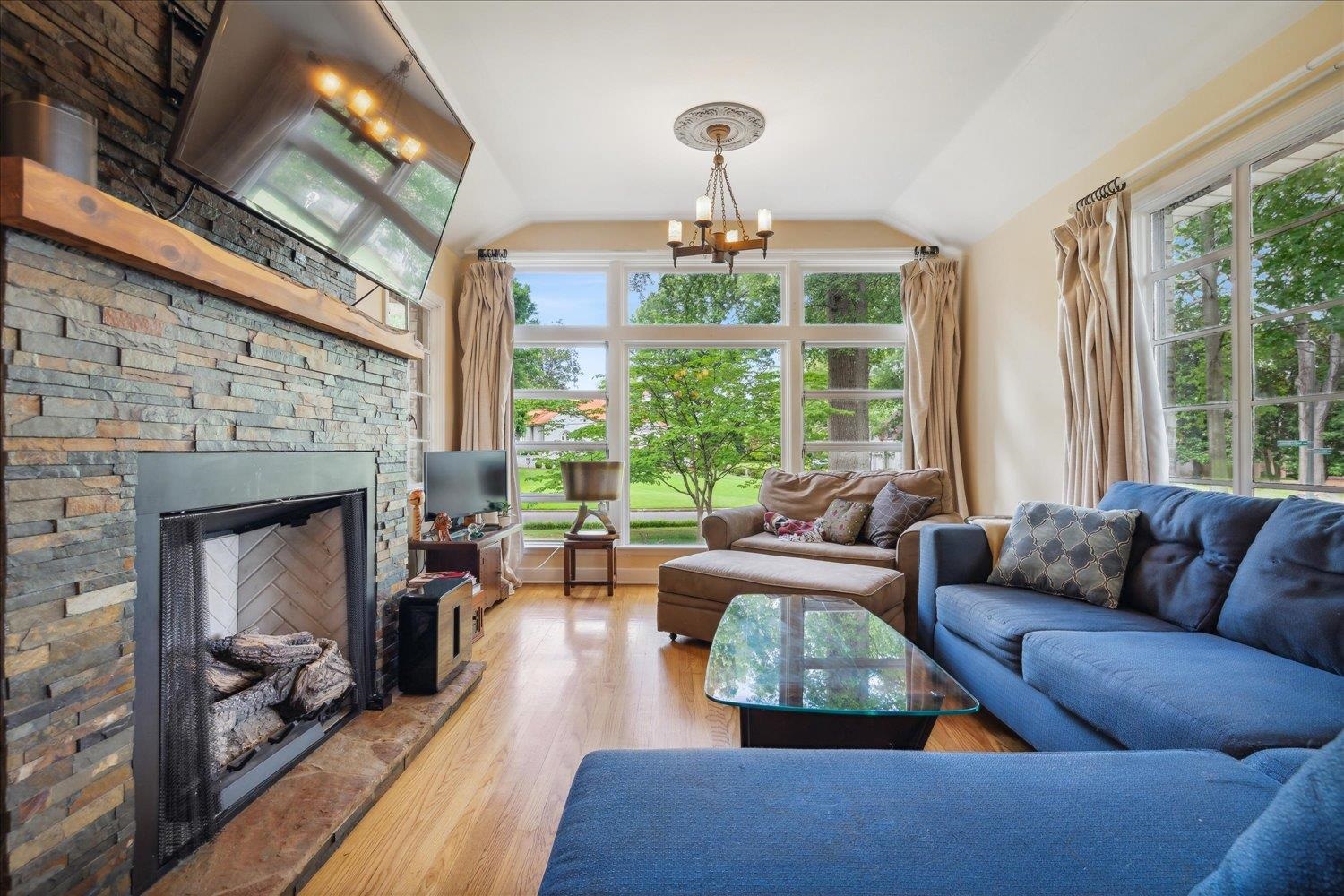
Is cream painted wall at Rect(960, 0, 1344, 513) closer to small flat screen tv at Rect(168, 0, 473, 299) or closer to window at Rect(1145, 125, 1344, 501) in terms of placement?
window at Rect(1145, 125, 1344, 501)

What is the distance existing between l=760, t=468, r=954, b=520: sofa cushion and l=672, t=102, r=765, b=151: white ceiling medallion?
83.2 inches

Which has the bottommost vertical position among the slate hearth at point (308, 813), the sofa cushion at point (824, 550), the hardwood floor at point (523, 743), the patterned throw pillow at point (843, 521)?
the hardwood floor at point (523, 743)

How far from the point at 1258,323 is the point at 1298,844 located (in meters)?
2.63

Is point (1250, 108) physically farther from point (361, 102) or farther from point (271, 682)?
point (271, 682)

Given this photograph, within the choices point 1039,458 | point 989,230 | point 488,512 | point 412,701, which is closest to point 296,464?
point 412,701

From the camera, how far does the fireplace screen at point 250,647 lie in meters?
1.31

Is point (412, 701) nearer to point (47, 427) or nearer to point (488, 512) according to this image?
point (47, 427)

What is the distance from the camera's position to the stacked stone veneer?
0.99 meters

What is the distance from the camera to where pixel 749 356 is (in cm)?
454

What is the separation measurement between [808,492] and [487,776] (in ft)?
8.58

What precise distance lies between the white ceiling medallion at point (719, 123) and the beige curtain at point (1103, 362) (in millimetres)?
1738

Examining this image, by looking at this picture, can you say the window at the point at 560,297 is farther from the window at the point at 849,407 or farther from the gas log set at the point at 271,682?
the gas log set at the point at 271,682

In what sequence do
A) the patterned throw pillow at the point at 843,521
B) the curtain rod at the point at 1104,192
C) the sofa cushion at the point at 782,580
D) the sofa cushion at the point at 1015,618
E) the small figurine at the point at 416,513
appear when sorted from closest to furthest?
1. the sofa cushion at the point at 1015,618
2. the sofa cushion at the point at 782,580
3. the curtain rod at the point at 1104,192
4. the small figurine at the point at 416,513
5. the patterned throw pillow at the point at 843,521

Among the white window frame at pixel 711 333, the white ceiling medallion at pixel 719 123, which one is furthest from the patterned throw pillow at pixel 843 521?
the white ceiling medallion at pixel 719 123
